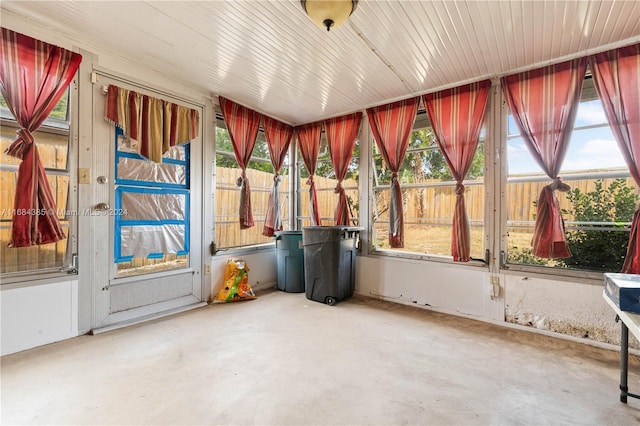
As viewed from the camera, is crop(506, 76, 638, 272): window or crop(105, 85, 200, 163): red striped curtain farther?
crop(105, 85, 200, 163): red striped curtain

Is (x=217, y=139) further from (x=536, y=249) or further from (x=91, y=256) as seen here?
(x=536, y=249)

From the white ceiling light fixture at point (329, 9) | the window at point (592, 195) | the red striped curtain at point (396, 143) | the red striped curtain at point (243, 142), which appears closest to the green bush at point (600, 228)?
the window at point (592, 195)

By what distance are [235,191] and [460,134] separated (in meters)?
3.00

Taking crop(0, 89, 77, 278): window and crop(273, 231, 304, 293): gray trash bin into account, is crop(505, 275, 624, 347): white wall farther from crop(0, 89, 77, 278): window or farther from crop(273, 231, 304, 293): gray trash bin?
crop(0, 89, 77, 278): window

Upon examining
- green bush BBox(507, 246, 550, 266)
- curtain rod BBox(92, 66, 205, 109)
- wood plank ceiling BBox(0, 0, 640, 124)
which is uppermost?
wood plank ceiling BBox(0, 0, 640, 124)

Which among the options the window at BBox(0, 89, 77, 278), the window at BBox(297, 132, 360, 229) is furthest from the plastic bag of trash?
the window at BBox(0, 89, 77, 278)

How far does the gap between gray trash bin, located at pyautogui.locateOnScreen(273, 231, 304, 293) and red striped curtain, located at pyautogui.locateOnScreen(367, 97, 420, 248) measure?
1320 mm

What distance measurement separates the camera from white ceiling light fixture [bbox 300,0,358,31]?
180cm

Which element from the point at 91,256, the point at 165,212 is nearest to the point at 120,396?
the point at 91,256

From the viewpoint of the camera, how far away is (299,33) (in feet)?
7.66

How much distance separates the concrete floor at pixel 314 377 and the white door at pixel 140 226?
0.30 metres

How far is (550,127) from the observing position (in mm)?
2658

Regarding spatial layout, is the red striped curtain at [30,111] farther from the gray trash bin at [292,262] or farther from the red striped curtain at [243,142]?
the gray trash bin at [292,262]

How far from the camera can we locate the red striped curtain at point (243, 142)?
3768 mm
